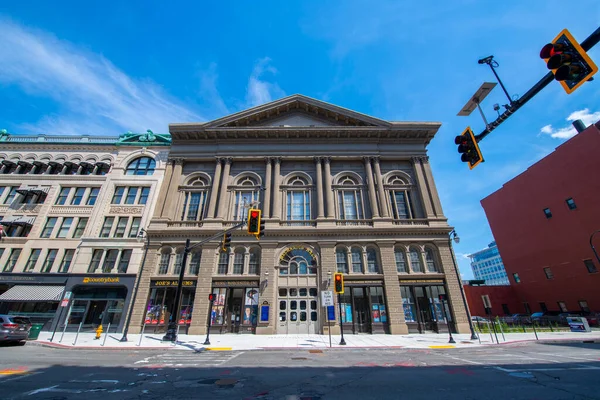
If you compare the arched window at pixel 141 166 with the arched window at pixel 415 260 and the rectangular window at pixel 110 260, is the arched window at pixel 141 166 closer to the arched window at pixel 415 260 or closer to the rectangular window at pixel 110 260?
the rectangular window at pixel 110 260

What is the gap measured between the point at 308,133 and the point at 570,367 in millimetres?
25425

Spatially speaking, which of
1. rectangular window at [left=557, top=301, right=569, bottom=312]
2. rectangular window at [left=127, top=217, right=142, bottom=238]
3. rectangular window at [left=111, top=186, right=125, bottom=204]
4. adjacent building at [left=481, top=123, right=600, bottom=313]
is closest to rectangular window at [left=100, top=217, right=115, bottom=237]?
rectangular window at [left=111, top=186, right=125, bottom=204]

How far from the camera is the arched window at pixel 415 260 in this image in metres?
23.8

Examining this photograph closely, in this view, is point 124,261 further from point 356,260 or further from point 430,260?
point 430,260

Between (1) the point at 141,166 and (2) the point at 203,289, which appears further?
(1) the point at 141,166

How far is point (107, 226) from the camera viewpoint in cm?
2562

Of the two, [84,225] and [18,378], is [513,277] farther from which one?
[84,225]

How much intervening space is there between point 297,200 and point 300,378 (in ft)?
66.6

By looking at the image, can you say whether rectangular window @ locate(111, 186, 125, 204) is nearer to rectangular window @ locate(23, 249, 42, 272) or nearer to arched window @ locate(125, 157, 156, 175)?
arched window @ locate(125, 157, 156, 175)

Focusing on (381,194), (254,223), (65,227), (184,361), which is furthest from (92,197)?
(381,194)

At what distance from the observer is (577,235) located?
32.7m

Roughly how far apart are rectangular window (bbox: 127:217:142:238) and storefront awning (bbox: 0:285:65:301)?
6812 mm

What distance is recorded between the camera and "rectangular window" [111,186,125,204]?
88.5 feet

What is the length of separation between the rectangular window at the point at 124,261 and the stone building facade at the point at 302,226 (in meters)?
2.12
